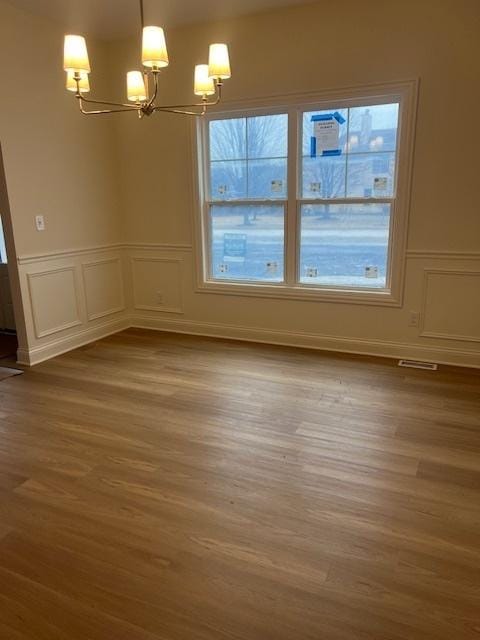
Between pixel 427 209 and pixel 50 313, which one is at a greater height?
pixel 427 209

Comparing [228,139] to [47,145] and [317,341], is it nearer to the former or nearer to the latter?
[47,145]

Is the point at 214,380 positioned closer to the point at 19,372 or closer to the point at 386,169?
the point at 19,372

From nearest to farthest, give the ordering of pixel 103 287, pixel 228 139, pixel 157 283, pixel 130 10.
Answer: pixel 130 10
pixel 228 139
pixel 103 287
pixel 157 283

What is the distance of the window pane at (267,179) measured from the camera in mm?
4160

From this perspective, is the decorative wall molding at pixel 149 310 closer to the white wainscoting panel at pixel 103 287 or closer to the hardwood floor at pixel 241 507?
the white wainscoting panel at pixel 103 287

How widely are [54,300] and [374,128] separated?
3183 mm

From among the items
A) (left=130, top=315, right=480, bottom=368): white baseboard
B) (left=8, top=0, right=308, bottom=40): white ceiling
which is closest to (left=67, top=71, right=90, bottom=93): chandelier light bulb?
(left=8, top=0, right=308, bottom=40): white ceiling

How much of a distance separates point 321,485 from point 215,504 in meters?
0.54

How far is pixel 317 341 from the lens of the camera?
4328 mm

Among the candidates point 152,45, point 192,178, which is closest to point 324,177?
point 192,178

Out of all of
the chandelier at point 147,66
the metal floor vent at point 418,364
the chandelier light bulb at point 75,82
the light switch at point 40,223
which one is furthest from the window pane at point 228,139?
the metal floor vent at point 418,364

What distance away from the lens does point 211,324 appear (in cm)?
479

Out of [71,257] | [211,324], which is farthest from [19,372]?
[211,324]

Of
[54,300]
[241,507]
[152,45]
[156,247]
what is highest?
[152,45]
